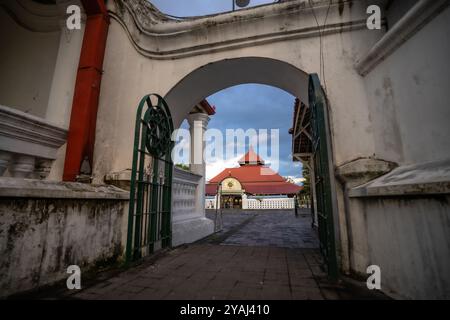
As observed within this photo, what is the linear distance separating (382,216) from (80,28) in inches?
184

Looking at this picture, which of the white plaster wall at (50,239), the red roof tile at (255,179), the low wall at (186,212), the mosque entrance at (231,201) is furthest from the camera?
the mosque entrance at (231,201)

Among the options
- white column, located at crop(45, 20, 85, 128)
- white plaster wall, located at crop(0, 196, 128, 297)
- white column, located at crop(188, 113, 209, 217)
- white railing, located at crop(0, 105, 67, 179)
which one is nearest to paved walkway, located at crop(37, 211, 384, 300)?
white plaster wall, located at crop(0, 196, 128, 297)

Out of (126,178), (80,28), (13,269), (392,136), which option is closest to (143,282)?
(13,269)

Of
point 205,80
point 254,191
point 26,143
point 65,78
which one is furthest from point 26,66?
point 254,191

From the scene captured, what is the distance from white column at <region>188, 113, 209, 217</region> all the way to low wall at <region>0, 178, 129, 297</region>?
3191mm

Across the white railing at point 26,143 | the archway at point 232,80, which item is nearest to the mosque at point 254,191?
the archway at point 232,80

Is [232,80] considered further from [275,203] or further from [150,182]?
[275,203]

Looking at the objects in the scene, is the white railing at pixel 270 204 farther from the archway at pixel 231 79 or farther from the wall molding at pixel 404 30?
the wall molding at pixel 404 30

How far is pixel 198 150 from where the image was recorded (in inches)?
244

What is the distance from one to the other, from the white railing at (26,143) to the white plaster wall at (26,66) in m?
1.30

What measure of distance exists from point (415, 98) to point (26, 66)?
5.73 metres

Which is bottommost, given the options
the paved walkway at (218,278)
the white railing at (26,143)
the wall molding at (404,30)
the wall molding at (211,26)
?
the paved walkway at (218,278)

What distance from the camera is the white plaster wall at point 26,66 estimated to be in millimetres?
3761

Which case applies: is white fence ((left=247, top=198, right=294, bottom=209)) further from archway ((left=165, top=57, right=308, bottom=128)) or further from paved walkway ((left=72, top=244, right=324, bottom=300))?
paved walkway ((left=72, top=244, right=324, bottom=300))
